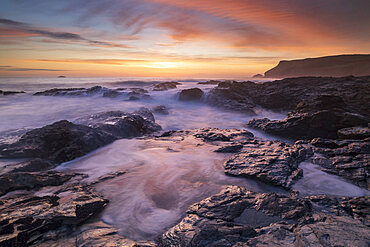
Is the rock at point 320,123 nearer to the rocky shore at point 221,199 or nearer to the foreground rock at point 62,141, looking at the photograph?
the rocky shore at point 221,199

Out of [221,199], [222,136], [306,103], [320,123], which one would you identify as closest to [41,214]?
[221,199]

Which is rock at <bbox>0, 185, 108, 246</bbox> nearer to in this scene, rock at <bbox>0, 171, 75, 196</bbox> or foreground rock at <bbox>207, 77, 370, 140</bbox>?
rock at <bbox>0, 171, 75, 196</bbox>

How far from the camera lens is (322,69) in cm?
8381

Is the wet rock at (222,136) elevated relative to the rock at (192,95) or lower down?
lower down

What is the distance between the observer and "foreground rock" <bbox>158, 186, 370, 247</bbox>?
2.02 metres

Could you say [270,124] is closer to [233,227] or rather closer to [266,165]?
[266,165]

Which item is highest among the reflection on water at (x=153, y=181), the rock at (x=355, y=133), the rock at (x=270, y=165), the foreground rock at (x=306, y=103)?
the foreground rock at (x=306, y=103)

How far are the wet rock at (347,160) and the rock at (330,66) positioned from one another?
3365 inches

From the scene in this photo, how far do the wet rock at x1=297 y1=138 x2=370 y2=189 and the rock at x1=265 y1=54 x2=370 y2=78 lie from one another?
280 ft

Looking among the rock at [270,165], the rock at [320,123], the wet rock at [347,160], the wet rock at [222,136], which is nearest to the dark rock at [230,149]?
the rock at [270,165]

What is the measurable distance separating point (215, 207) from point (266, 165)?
6.18ft

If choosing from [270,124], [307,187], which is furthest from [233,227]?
[270,124]

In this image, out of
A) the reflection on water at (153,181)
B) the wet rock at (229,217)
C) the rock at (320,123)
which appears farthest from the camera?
the rock at (320,123)

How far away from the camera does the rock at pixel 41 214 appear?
2.29m
